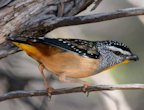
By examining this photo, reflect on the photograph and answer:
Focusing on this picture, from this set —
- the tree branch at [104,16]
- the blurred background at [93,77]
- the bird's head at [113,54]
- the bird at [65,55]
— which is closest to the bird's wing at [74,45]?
the bird at [65,55]

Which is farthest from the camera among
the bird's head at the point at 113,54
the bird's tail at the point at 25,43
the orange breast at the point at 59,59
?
the bird's head at the point at 113,54

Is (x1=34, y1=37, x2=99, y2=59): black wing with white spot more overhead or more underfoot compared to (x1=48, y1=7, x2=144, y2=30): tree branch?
more underfoot

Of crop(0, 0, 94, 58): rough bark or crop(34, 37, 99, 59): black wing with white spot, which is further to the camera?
crop(0, 0, 94, 58): rough bark

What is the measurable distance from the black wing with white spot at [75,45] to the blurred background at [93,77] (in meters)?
1.63

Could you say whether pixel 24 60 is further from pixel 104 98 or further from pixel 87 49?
pixel 87 49

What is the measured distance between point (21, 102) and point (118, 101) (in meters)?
1.58

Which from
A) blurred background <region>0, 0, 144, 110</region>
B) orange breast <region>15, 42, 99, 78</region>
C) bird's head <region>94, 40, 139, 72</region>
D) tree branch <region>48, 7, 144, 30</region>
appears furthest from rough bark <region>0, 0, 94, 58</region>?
blurred background <region>0, 0, 144, 110</region>

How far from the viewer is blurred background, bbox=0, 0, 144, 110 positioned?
488 centimetres

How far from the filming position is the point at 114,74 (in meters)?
5.38

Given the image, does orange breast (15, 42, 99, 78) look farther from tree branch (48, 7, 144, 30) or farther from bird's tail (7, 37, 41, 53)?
tree branch (48, 7, 144, 30)

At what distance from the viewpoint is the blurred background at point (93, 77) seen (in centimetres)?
488

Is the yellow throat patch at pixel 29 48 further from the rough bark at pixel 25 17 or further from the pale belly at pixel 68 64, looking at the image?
the rough bark at pixel 25 17

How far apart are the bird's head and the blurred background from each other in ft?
4.69

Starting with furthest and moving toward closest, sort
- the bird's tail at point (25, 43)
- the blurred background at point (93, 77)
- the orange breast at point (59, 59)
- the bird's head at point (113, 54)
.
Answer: the blurred background at point (93, 77) < the bird's head at point (113, 54) < the orange breast at point (59, 59) < the bird's tail at point (25, 43)
